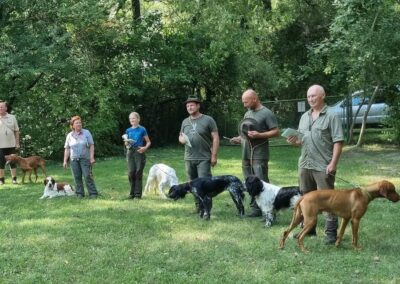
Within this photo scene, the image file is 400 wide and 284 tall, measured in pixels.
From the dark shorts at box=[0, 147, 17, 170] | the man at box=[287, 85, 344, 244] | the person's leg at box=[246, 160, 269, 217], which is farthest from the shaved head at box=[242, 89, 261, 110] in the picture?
the dark shorts at box=[0, 147, 17, 170]

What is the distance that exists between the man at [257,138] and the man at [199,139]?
426 millimetres

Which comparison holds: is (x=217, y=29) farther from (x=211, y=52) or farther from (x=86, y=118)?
(x=86, y=118)

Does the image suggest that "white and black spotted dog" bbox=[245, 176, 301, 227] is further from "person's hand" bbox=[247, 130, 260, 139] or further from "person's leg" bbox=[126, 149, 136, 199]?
"person's leg" bbox=[126, 149, 136, 199]

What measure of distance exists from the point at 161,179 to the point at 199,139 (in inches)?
82.9

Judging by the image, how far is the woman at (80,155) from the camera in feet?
32.5

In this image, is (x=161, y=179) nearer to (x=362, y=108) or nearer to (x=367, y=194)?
(x=367, y=194)

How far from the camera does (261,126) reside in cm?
799

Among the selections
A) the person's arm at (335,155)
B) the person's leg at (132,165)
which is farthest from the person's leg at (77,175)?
the person's arm at (335,155)

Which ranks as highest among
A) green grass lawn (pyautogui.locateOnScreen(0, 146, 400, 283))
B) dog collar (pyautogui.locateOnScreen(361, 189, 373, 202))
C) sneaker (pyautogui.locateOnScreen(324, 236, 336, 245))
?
dog collar (pyautogui.locateOnScreen(361, 189, 373, 202))

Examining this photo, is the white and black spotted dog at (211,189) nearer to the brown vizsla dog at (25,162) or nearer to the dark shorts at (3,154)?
the brown vizsla dog at (25,162)

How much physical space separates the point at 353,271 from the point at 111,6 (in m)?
16.9

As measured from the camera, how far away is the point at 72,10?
15875 mm

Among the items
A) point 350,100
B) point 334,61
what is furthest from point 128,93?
point 350,100

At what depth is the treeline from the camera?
14586 millimetres
